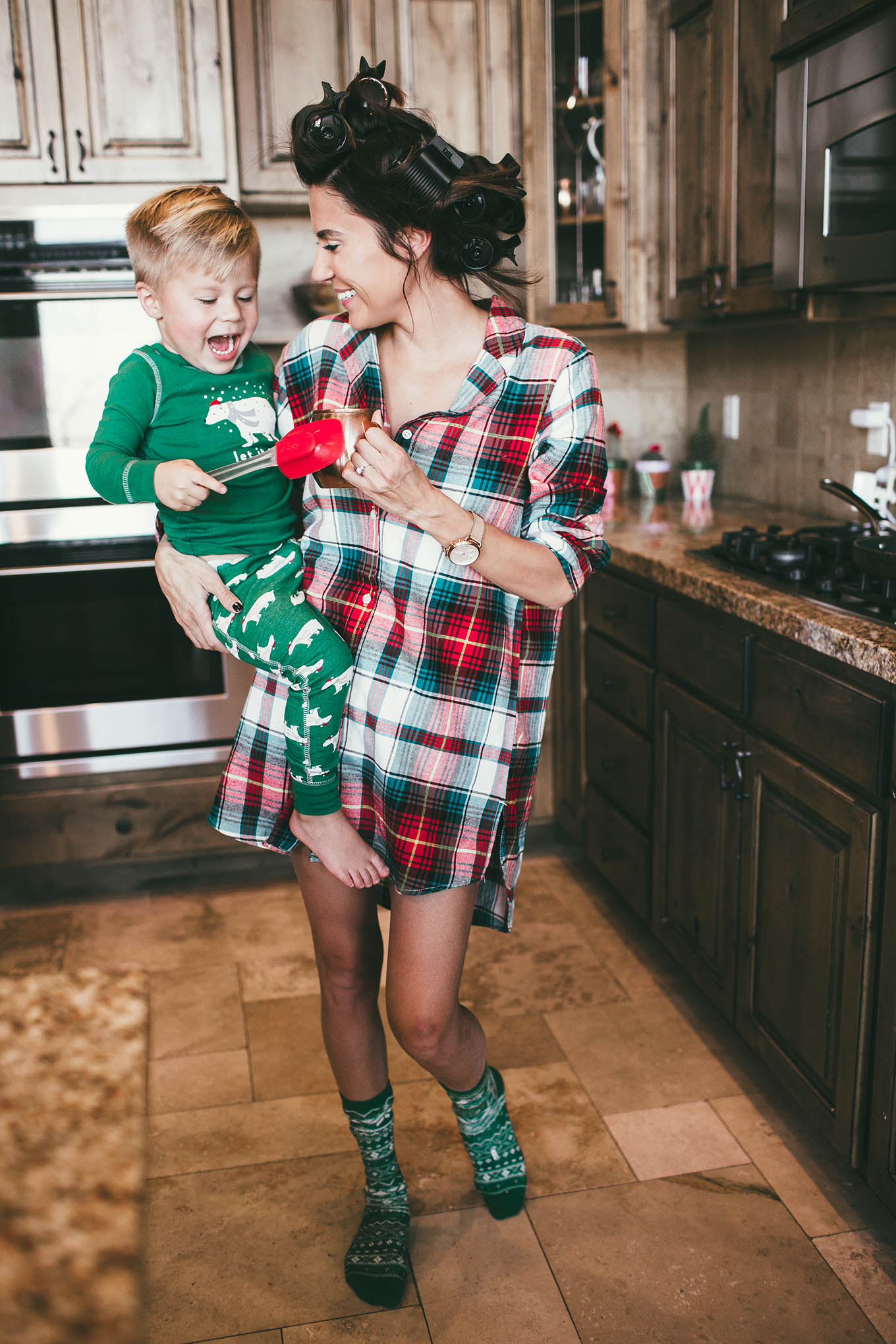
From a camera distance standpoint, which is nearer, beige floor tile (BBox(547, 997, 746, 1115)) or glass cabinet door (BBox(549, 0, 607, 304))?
beige floor tile (BBox(547, 997, 746, 1115))

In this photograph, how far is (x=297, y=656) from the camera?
134cm

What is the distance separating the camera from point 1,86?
8.78ft

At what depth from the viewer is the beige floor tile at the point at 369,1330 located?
59.9 inches

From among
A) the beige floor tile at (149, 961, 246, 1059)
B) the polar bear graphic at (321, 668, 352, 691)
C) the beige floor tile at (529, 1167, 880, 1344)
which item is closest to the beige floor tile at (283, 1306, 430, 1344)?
the beige floor tile at (529, 1167, 880, 1344)

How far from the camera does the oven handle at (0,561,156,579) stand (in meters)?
2.78

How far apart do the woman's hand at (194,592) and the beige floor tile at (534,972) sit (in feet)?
4.18

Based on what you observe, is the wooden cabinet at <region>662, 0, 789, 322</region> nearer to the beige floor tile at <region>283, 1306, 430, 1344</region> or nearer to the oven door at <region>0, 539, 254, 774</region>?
the oven door at <region>0, 539, 254, 774</region>

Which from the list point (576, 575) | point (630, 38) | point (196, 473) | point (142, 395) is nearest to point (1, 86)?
point (630, 38)

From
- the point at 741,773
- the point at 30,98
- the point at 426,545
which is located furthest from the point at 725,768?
the point at 30,98

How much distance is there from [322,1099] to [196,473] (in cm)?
131

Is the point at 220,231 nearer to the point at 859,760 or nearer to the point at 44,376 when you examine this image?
the point at 859,760

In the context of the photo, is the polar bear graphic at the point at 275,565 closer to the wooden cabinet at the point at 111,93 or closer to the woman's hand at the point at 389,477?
the woman's hand at the point at 389,477

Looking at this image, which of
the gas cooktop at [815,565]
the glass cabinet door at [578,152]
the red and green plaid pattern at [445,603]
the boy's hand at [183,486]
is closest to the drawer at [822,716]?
the gas cooktop at [815,565]

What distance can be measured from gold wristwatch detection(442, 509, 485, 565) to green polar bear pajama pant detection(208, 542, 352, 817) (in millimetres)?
192
